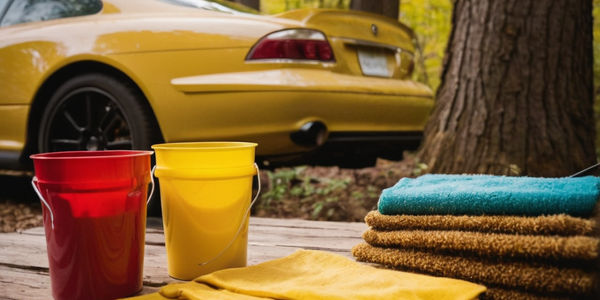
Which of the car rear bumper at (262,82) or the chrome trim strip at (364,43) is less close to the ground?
the chrome trim strip at (364,43)

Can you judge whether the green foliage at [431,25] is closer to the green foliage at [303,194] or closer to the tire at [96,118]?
the green foliage at [303,194]

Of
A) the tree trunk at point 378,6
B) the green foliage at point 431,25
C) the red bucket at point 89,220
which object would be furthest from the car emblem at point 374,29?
the green foliage at point 431,25

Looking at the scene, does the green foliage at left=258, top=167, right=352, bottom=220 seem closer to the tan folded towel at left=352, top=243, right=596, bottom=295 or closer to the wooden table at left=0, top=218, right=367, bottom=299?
the wooden table at left=0, top=218, right=367, bottom=299

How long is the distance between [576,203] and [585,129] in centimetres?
245

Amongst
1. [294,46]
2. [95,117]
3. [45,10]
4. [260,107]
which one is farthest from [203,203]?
[45,10]

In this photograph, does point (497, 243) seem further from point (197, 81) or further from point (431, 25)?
point (431, 25)

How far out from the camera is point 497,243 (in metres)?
1.14

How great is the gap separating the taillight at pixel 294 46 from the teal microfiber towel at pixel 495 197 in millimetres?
1448

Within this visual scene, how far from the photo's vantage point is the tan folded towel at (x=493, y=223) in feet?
3.54

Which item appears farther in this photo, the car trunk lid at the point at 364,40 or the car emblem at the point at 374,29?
the car emblem at the point at 374,29

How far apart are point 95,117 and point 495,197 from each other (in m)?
2.36

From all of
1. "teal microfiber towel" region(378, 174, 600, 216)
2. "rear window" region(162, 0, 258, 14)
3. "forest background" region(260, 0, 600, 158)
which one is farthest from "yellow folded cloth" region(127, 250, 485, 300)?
"forest background" region(260, 0, 600, 158)

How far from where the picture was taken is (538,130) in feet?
10.3

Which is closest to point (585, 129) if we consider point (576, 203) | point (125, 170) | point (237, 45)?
point (237, 45)
